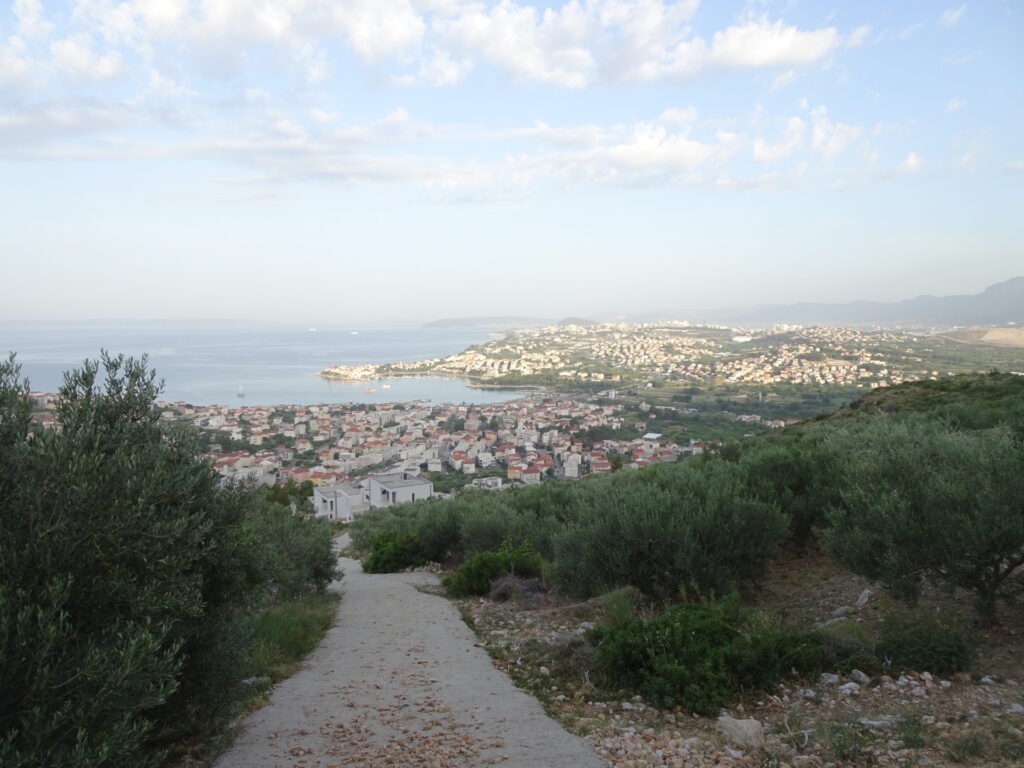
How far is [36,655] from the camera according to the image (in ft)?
8.88

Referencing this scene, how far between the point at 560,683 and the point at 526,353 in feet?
460

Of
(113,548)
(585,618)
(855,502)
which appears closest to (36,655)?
(113,548)

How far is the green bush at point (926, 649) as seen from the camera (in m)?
5.07

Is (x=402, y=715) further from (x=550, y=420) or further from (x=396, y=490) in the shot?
(x=550, y=420)

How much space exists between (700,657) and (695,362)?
370 ft

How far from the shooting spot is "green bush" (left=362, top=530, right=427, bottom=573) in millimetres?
16422

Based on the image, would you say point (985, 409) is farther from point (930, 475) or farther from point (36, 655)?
point (36, 655)

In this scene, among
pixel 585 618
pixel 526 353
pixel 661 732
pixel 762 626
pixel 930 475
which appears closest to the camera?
→ pixel 661 732

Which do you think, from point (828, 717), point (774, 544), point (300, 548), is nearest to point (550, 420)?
point (300, 548)

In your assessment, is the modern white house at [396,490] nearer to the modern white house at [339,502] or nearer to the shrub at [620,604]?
the modern white house at [339,502]

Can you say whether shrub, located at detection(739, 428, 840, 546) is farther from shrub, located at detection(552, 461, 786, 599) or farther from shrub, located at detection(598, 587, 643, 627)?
shrub, located at detection(598, 587, 643, 627)

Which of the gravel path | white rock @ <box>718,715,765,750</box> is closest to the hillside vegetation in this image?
white rock @ <box>718,715,765,750</box>

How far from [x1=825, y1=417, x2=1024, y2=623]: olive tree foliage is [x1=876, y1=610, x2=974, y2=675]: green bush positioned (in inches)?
17.3

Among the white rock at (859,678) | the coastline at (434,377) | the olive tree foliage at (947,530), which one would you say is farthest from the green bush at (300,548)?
the coastline at (434,377)
